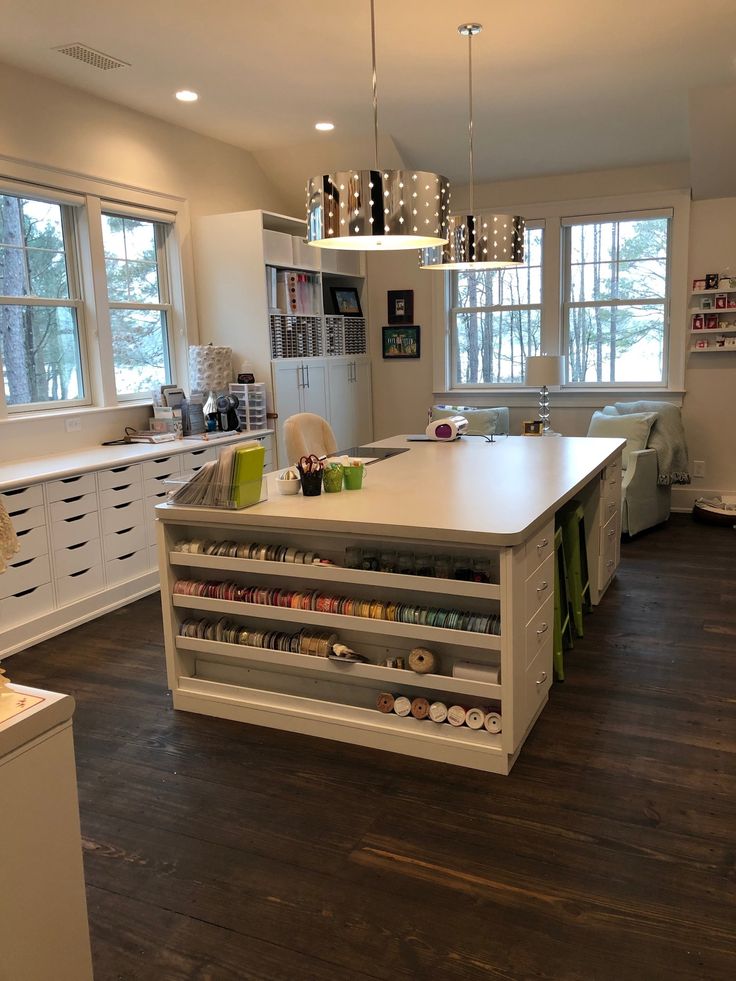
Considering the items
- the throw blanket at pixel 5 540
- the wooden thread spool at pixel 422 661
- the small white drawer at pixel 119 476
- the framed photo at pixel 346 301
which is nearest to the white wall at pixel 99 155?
the small white drawer at pixel 119 476

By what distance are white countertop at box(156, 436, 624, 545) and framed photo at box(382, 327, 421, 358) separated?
314 cm

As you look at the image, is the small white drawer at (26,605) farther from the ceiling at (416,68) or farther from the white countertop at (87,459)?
the ceiling at (416,68)

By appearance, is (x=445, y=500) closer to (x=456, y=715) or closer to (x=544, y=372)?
(x=456, y=715)

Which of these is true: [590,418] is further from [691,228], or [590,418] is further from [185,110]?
Answer: [185,110]

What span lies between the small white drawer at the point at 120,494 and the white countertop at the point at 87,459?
0.13 metres

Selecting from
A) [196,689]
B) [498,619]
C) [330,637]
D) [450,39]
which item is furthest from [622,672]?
[450,39]

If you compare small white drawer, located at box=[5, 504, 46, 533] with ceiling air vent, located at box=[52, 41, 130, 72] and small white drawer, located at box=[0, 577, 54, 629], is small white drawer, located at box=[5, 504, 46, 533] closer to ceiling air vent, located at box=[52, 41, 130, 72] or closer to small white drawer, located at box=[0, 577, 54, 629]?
small white drawer, located at box=[0, 577, 54, 629]

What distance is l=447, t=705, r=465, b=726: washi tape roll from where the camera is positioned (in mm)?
2615

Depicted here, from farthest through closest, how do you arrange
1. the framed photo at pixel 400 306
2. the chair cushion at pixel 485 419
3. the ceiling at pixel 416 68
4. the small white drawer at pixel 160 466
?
the framed photo at pixel 400 306 < the chair cushion at pixel 485 419 < the small white drawer at pixel 160 466 < the ceiling at pixel 416 68

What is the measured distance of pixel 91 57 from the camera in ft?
13.8

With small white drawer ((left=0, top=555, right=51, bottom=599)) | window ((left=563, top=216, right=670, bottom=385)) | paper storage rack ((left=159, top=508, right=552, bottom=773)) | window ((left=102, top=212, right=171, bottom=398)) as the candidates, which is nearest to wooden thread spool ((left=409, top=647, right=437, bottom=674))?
paper storage rack ((left=159, top=508, right=552, bottom=773))

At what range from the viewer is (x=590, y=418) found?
661 cm

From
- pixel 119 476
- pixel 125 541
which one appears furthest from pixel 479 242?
pixel 125 541

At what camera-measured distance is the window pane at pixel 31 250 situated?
174 inches
